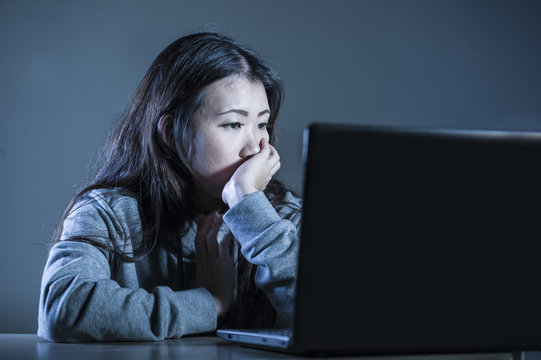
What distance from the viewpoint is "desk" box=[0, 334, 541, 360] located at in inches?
30.0

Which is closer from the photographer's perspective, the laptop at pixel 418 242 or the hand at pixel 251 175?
the laptop at pixel 418 242

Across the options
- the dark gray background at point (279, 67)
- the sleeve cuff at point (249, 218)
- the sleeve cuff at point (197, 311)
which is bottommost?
the sleeve cuff at point (197, 311)

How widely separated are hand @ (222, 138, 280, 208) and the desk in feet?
1.09

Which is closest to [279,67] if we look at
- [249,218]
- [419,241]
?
[249,218]

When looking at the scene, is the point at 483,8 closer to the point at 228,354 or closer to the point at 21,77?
the point at 21,77

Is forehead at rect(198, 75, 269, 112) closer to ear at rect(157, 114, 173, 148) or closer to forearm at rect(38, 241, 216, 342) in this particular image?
ear at rect(157, 114, 173, 148)

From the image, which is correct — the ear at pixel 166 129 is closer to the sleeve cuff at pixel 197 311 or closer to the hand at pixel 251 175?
the hand at pixel 251 175

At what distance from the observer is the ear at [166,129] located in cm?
148

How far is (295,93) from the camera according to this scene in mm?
2623

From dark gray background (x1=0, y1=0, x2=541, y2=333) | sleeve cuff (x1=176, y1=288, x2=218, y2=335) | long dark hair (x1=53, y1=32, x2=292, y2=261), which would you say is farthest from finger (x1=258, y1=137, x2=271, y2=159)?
dark gray background (x1=0, y1=0, x2=541, y2=333)

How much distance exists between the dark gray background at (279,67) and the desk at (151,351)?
5.47 ft

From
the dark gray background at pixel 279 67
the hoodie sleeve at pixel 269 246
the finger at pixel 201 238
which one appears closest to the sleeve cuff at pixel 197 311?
the hoodie sleeve at pixel 269 246

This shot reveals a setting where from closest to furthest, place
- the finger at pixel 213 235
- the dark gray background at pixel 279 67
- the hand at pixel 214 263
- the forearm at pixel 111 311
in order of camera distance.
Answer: the forearm at pixel 111 311, the hand at pixel 214 263, the finger at pixel 213 235, the dark gray background at pixel 279 67

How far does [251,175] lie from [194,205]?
0.27 meters
